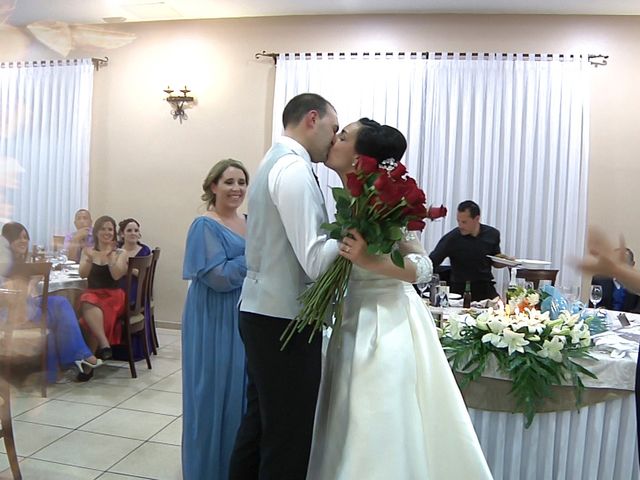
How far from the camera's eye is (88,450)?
2.81m

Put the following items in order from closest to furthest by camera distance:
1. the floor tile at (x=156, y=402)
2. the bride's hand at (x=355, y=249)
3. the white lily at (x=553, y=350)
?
1. the bride's hand at (x=355, y=249)
2. the white lily at (x=553, y=350)
3. the floor tile at (x=156, y=402)

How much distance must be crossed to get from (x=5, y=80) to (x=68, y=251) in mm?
289

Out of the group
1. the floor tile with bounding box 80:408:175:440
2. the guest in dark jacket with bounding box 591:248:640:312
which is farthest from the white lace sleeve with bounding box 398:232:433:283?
the guest in dark jacket with bounding box 591:248:640:312

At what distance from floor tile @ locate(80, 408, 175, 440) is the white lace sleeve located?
2.07m

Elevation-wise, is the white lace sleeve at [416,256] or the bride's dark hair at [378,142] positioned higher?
the bride's dark hair at [378,142]

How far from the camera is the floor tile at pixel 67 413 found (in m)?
3.14

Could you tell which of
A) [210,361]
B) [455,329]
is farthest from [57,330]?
[455,329]

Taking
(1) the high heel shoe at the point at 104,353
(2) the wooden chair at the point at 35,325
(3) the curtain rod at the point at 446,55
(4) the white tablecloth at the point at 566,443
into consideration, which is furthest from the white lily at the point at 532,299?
(3) the curtain rod at the point at 446,55

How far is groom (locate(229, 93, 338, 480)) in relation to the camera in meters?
1.64

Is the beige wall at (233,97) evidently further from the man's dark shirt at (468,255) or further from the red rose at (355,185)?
the red rose at (355,185)

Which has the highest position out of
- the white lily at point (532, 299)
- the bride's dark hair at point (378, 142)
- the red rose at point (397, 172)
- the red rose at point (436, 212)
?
the bride's dark hair at point (378, 142)

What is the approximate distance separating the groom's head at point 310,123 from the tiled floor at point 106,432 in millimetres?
1301

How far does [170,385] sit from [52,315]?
3.16 meters

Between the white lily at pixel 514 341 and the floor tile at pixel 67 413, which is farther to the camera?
the floor tile at pixel 67 413
